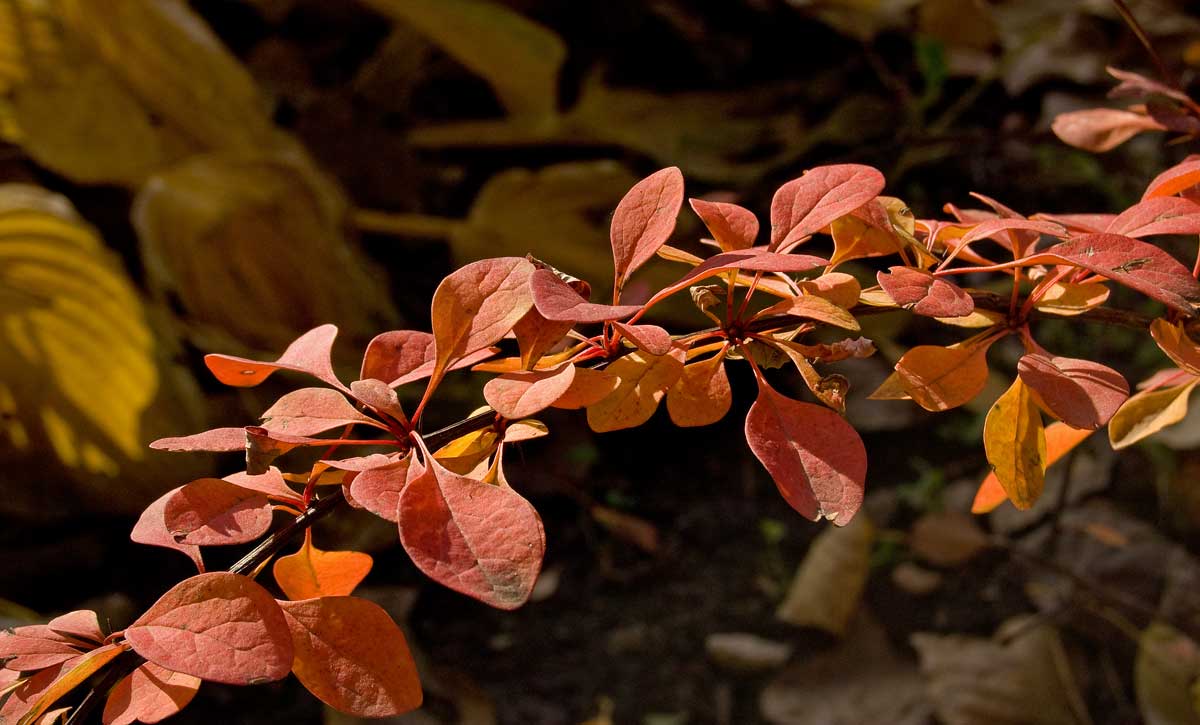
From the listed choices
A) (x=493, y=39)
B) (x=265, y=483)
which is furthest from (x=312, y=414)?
(x=493, y=39)

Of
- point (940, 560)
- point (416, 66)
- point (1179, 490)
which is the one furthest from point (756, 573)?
point (416, 66)

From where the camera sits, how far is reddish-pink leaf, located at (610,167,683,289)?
0.25 meters

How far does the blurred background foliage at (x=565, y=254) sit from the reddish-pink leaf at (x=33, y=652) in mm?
701

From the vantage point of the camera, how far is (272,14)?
1113 millimetres

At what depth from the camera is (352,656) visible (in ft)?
0.73

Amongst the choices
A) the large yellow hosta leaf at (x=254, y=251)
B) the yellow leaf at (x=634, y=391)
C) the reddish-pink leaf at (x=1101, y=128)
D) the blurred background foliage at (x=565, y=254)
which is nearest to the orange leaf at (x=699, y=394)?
the yellow leaf at (x=634, y=391)

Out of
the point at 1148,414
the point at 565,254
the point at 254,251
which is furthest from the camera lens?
the point at 565,254

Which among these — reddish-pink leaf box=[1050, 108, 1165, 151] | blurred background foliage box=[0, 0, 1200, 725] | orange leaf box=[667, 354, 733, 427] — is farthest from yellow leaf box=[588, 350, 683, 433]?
blurred background foliage box=[0, 0, 1200, 725]

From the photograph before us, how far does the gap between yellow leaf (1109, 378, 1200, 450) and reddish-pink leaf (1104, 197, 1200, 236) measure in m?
0.07

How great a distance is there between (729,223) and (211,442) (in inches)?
5.8

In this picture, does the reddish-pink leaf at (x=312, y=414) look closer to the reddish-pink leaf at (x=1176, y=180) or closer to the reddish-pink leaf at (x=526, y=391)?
the reddish-pink leaf at (x=526, y=391)

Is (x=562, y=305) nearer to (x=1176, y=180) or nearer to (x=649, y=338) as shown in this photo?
(x=649, y=338)

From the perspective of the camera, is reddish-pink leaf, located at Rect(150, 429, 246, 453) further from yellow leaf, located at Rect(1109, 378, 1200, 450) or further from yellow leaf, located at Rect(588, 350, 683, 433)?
yellow leaf, located at Rect(1109, 378, 1200, 450)

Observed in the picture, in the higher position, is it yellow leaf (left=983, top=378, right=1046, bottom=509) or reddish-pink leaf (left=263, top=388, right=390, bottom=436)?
reddish-pink leaf (left=263, top=388, right=390, bottom=436)
